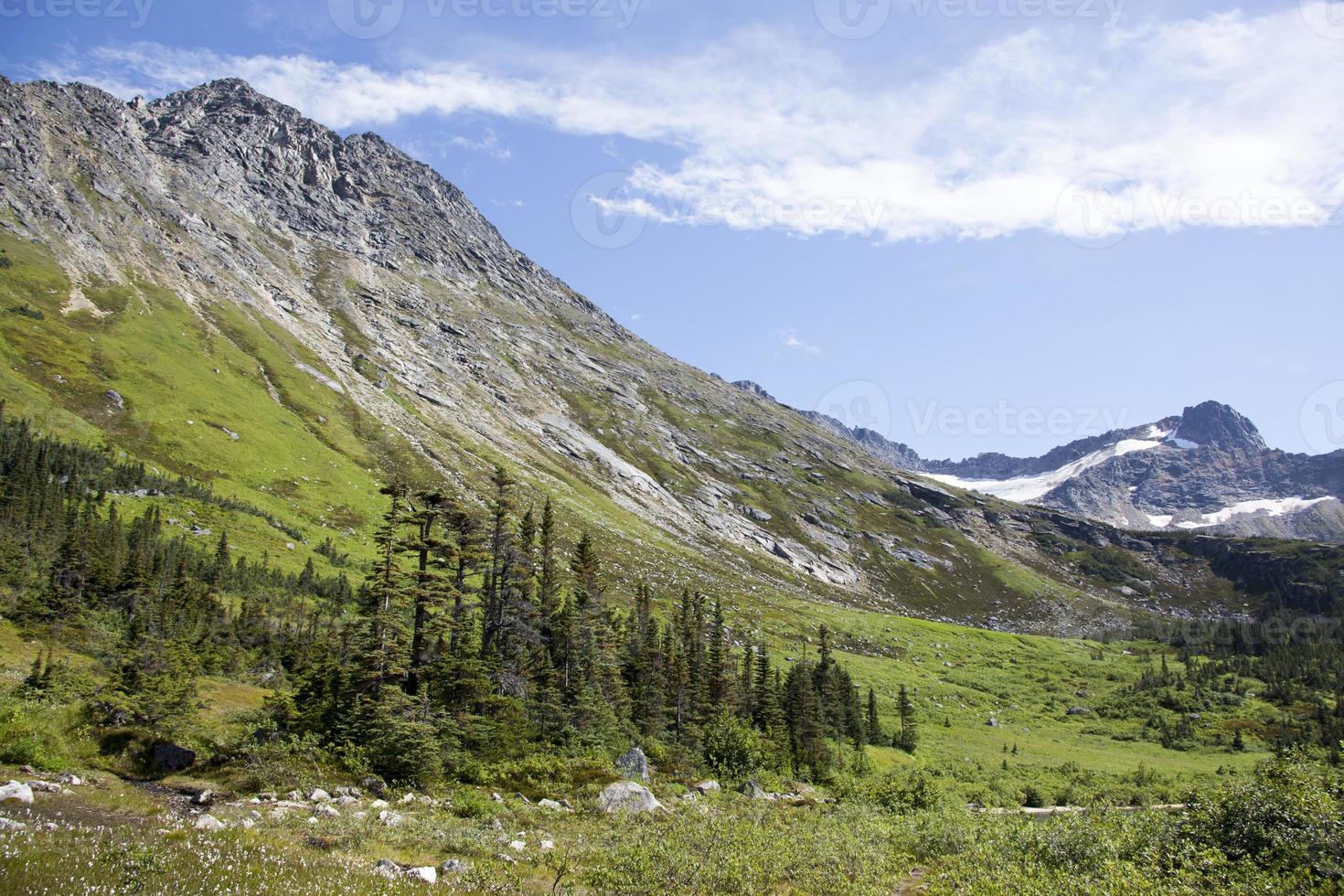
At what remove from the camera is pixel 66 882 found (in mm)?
10070

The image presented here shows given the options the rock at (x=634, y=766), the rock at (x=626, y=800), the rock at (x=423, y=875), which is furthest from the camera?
the rock at (x=634, y=766)

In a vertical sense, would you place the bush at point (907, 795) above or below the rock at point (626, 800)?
Answer: below

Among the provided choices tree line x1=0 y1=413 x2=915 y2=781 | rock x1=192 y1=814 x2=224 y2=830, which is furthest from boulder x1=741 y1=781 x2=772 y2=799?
rock x1=192 y1=814 x2=224 y2=830

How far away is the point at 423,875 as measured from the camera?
49.0 ft

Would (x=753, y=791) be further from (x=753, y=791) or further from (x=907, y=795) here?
(x=907, y=795)

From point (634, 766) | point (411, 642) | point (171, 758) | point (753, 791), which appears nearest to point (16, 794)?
point (171, 758)

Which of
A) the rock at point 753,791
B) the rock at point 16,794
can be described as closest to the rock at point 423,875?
the rock at point 16,794

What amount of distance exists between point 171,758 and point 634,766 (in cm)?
2111

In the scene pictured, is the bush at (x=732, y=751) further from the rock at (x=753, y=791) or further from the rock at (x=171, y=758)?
the rock at (x=171, y=758)

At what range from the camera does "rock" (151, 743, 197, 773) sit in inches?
940

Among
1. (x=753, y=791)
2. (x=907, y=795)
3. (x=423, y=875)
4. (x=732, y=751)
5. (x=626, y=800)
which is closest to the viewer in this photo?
(x=423, y=875)

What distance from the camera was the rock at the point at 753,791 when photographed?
3883 cm

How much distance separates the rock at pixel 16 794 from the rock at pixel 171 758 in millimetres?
8393

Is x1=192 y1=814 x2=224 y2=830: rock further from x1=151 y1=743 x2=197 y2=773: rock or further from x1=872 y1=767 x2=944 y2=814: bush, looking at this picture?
x1=872 y1=767 x2=944 y2=814: bush
